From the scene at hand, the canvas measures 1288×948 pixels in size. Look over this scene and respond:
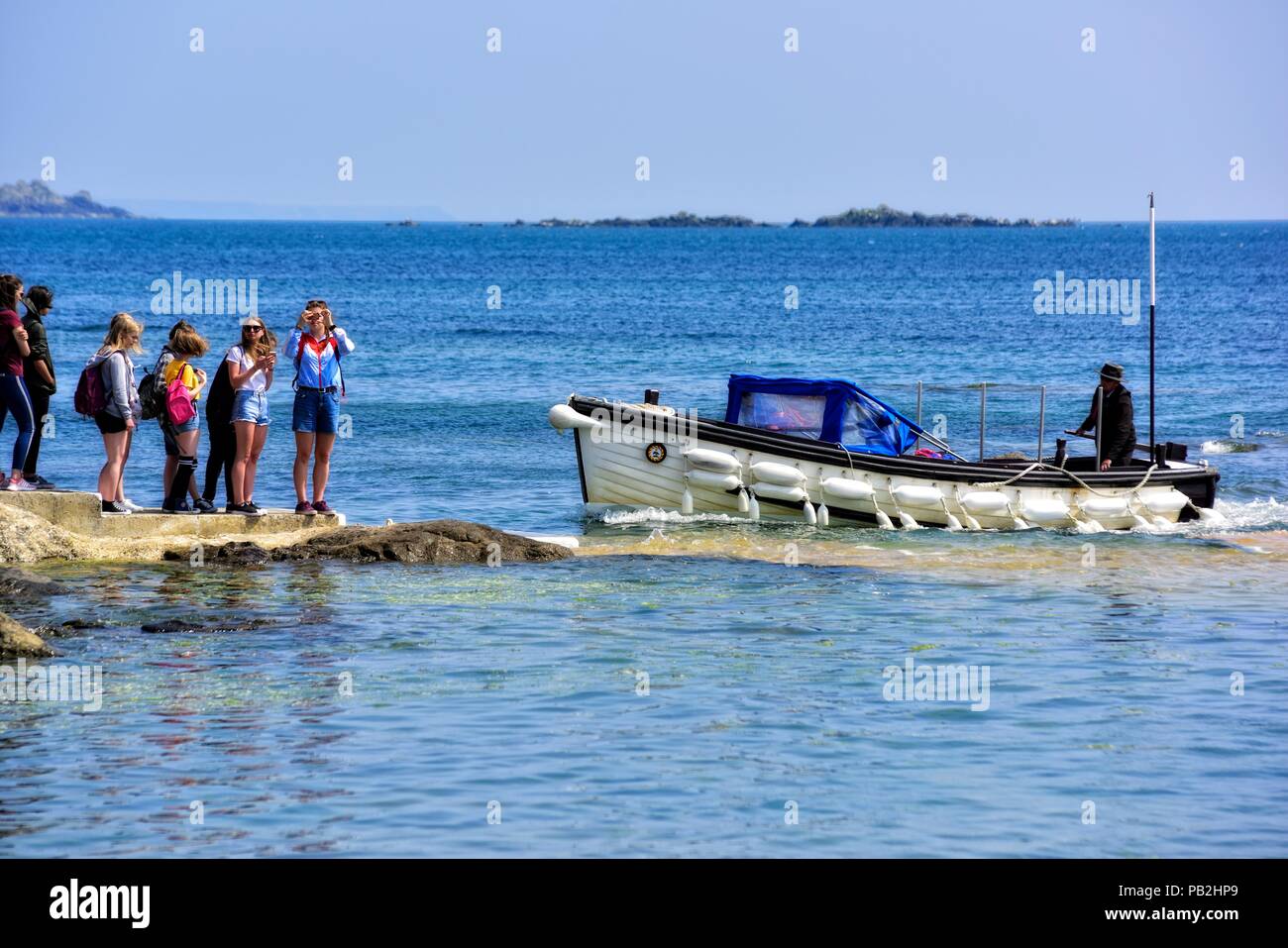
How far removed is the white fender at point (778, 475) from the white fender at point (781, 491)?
0.16 feet

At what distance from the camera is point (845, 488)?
17812 millimetres

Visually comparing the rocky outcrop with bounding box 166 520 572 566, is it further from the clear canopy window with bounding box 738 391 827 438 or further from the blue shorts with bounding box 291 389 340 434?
the clear canopy window with bounding box 738 391 827 438

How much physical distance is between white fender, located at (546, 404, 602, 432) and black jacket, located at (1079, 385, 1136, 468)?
577 cm

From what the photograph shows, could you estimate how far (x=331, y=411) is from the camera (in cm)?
1435

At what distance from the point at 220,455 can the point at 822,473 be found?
6902 mm

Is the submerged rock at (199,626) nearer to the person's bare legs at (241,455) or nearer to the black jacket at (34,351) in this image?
the person's bare legs at (241,455)

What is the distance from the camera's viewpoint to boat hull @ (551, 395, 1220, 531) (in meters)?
17.9

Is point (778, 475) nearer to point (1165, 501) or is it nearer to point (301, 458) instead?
point (1165, 501)

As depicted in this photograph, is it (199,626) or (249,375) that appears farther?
(249,375)

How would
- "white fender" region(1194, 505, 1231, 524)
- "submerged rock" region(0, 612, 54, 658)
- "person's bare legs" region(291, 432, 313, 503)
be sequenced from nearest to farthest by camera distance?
"submerged rock" region(0, 612, 54, 658)
"person's bare legs" region(291, 432, 313, 503)
"white fender" region(1194, 505, 1231, 524)

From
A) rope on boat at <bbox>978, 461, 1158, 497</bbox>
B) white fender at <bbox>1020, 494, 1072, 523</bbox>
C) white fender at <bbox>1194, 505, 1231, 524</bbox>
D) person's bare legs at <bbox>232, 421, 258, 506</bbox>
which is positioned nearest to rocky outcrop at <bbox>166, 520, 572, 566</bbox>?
person's bare legs at <bbox>232, 421, 258, 506</bbox>

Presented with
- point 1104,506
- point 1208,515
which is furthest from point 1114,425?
point 1208,515

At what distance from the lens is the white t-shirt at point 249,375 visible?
1368 cm

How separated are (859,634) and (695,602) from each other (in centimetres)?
168
